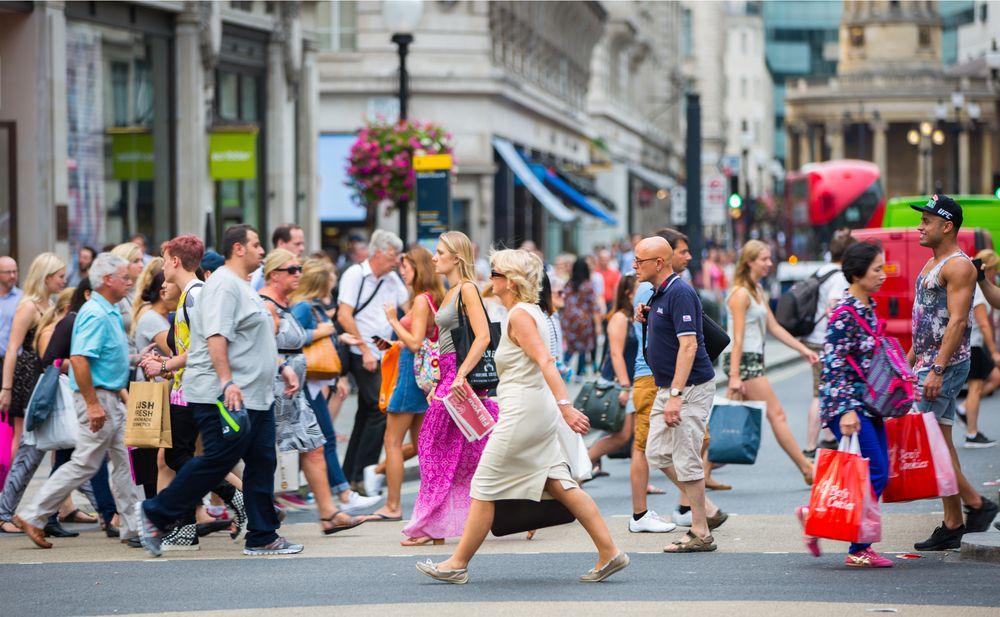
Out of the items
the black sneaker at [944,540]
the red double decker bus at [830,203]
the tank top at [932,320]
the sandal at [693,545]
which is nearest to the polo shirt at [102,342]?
the sandal at [693,545]

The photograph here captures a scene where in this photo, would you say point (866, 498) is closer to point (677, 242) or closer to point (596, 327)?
point (677, 242)

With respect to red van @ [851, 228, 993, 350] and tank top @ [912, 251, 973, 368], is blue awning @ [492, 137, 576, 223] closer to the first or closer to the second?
red van @ [851, 228, 993, 350]

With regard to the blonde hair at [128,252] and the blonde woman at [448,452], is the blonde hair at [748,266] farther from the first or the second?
the blonde hair at [128,252]

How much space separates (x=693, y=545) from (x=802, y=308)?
4.97m

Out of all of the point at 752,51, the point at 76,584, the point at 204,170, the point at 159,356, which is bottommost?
the point at 76,584

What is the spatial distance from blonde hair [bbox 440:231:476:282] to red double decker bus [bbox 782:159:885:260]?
171ft

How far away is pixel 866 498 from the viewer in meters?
8.69

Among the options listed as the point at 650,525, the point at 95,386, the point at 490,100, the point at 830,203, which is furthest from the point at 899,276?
the point at 830,203

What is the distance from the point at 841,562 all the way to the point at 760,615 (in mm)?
1760

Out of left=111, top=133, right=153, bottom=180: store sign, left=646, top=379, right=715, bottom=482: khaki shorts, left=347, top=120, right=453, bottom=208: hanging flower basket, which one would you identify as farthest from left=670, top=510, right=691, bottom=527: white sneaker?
left=111, top=133, right=153, bottom=180: store sign

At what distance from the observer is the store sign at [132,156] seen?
21.5 metres

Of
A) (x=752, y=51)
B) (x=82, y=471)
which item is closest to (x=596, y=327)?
(x=82, y=471)

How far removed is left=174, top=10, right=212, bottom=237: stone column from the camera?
22594 millimetres

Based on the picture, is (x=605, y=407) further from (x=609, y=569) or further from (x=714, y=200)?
(x=714, y=200)
